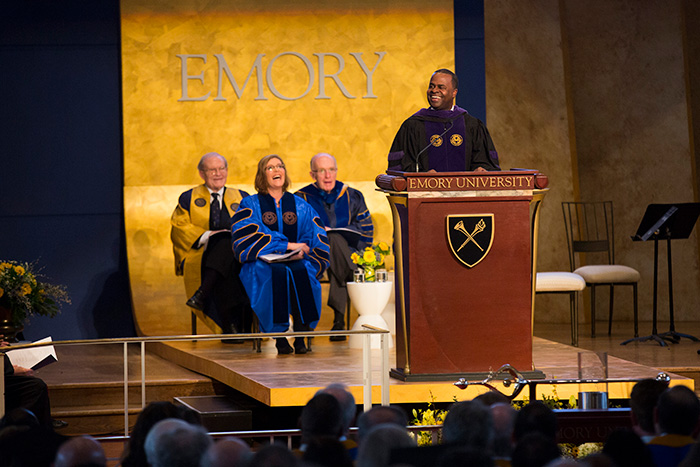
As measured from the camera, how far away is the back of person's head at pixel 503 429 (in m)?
2.20

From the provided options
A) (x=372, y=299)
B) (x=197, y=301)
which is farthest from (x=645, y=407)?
(x=197, y=301)

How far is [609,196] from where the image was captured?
10477 millimetres

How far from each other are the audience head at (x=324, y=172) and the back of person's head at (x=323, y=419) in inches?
231

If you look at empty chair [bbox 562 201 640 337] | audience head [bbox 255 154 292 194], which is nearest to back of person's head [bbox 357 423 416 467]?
audience head [bbox 255 154 292 194]

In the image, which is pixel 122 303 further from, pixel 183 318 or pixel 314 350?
pixel 314 350

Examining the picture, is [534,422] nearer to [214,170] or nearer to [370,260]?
[370,260]

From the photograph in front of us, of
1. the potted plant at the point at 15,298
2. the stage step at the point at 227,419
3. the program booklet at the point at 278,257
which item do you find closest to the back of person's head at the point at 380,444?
the stage step at the point at 227,419

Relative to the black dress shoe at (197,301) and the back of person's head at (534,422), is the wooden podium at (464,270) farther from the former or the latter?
the back of person's head at (534,422)

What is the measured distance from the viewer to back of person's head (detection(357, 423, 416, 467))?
6.25 ft

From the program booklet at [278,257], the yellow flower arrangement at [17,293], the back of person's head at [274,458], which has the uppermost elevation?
the program booklet at [278,257]

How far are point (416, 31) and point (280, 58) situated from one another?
125 cm

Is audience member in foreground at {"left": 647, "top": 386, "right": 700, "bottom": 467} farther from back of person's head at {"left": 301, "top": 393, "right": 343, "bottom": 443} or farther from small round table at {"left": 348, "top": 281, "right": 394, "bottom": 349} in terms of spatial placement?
small round table at {"left": 348, "top": 281, "right": 394, "bottom": 349}

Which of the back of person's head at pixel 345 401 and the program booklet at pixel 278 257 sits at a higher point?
the program booklet at pixel 278 257

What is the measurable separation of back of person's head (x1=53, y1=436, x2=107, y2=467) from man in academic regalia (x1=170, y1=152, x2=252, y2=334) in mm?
5729
